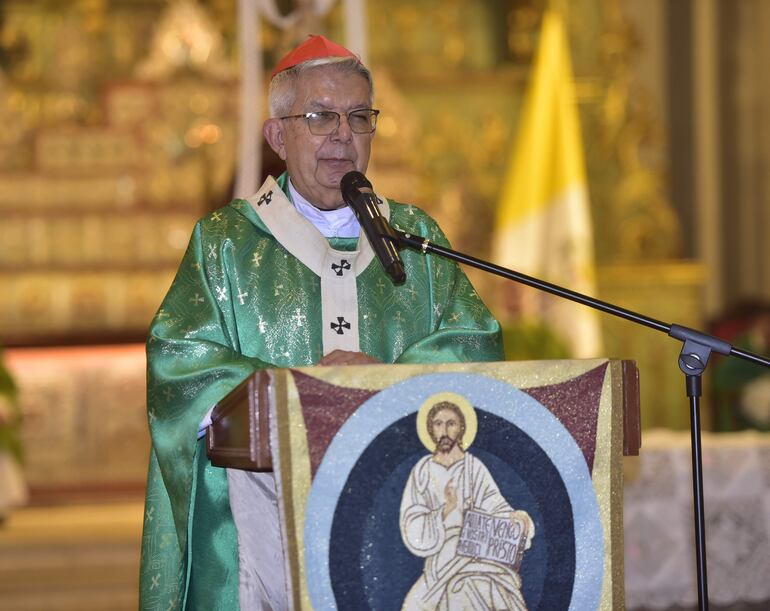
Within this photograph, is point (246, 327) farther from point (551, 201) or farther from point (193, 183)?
point (551, 201)

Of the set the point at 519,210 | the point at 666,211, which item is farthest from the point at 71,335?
the point at 666,211

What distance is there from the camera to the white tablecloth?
19.5 feet

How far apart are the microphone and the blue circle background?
0.21 m

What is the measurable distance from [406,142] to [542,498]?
6341 millimetres

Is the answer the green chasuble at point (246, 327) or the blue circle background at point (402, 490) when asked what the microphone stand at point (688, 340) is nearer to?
the blue circle background at point (402, 490)

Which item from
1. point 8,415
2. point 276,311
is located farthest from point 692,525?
point 276,311

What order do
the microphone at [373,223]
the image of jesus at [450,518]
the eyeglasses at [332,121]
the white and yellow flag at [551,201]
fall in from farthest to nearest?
the white and yellow flag at [551,201] < the eyeglasses at [332,121] < the microphone at [373,223] < the image of jesus at [450,518]

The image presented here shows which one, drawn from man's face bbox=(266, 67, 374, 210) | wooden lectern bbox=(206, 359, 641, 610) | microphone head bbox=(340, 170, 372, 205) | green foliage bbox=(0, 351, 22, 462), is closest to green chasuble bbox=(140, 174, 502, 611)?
man's face bbox=(266, 67, 374, 210)

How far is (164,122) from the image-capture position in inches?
331

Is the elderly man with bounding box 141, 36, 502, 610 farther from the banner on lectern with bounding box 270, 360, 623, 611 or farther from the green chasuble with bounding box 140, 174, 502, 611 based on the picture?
the banner on lectern with bounding box 270, 360, 623, 611

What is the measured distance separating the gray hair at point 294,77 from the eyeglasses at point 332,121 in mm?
59

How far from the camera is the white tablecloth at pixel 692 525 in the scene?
594cm

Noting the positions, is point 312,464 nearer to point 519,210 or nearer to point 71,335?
point 71,335

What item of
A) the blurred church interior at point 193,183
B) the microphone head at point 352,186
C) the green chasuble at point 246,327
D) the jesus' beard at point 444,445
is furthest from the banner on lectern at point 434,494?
the blurred church interior at point 193,183
